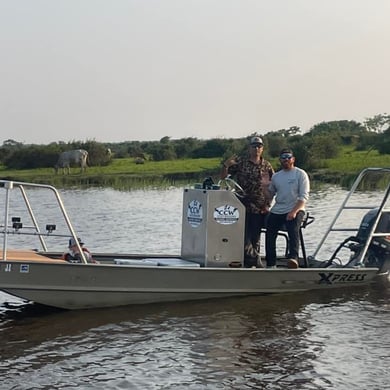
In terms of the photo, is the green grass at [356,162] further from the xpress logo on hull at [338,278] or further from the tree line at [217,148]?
the xpress logo on hull at [338,278]

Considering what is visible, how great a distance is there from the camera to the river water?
295 inches

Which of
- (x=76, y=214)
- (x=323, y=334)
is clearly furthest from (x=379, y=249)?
(x=76, y=214)

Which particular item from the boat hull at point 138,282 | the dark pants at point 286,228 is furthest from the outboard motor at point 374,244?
the dark pants at point 286,228

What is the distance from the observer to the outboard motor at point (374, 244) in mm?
11781

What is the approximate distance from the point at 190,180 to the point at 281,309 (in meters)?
31.4

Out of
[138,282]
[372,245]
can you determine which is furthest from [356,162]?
[138,282]

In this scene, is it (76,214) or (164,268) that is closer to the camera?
(164,268)

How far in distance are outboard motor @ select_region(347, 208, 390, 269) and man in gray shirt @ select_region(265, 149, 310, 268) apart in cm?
119

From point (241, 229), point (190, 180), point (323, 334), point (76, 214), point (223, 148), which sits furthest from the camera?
point (223, 148)

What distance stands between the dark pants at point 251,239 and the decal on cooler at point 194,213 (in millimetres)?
784

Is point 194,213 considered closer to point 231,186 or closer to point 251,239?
point 231,186

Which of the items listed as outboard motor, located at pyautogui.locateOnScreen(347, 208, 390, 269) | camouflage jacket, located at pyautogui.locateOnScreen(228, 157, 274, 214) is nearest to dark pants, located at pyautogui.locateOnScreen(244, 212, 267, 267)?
camouflage jacket, located at pyautogui.locateOnScreen(228, 157, 274, 214)

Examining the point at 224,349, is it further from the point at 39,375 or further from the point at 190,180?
the point at 190,180

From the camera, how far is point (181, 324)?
9.62 meters
